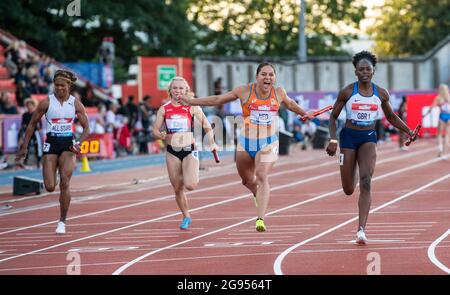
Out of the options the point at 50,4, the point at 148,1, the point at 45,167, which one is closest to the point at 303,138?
the point at 50,4

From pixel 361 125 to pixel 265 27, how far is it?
5424 centimetres

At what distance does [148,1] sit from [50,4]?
30.3 feet

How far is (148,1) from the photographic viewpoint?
5531 cm

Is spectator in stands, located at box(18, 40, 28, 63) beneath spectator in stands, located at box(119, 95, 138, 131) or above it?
above

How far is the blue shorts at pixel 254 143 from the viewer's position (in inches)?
630

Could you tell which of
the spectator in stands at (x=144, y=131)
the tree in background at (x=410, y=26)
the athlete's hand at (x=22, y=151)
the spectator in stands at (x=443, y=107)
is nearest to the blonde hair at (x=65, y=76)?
the athlete's hand at (x=22, y=151)

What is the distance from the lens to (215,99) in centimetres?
1569

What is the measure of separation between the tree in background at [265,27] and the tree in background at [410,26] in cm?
974

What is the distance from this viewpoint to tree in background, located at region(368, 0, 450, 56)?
7744 cm

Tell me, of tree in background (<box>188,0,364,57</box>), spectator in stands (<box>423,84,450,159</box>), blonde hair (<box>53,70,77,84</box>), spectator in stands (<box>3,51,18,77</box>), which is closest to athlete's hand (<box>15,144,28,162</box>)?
blonde hair (<box>53,70,77,84</box>)

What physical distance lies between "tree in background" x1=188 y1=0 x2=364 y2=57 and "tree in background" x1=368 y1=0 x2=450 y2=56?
974 cm

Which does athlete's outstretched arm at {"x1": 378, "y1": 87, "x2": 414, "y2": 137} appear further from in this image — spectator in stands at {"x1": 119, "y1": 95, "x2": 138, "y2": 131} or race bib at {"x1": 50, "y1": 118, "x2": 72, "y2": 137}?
spectator in stands at {"x1": 119, "y1": 95, "x2": 138, "y2": 131}
